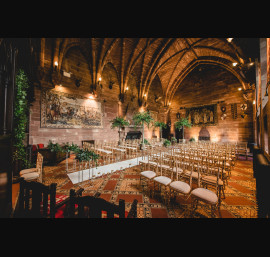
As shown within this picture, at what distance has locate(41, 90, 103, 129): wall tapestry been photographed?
287 inches

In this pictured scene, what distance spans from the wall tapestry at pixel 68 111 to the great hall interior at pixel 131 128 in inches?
2.7

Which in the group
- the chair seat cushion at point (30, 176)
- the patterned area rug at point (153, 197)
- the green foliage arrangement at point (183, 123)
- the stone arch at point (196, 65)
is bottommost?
the patterned area rug at point (153, 197)

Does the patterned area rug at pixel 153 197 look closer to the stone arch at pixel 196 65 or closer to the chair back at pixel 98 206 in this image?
the chair back at pixel 98 206

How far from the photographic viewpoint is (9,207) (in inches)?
70.0

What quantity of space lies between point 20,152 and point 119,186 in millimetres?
3707

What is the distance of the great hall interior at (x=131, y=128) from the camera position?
2.29m

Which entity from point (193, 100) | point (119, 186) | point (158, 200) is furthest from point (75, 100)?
point (193, 100)

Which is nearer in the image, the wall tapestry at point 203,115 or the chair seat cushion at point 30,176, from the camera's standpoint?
the chair seat cushion at point 30,176

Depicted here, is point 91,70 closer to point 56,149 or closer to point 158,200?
point 56,149

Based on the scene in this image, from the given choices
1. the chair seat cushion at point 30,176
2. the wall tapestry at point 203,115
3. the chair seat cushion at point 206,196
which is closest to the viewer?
the chair seat cushion at point 206,196

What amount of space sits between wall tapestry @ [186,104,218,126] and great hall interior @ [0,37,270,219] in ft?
0.38

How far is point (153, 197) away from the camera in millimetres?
2955

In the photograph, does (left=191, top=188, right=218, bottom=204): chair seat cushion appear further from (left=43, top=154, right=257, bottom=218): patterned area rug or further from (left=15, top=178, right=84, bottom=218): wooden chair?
(left=15, top=178, right=84, bottom=218): wooden chair

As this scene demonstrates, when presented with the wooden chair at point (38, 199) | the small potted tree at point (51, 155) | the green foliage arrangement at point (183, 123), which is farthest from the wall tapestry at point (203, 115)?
the wooden chair at point (38, 199)
